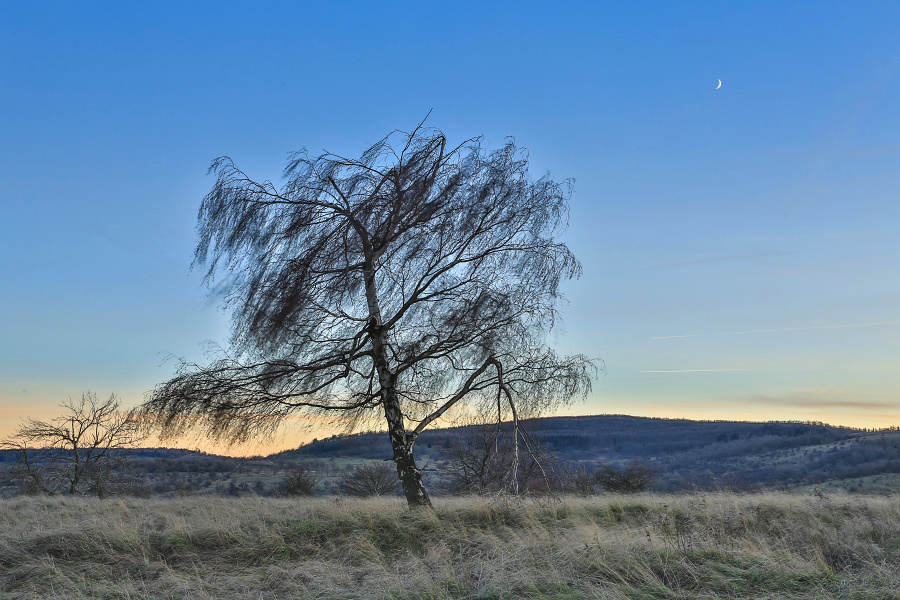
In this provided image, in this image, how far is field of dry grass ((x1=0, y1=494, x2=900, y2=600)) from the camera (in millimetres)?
6383

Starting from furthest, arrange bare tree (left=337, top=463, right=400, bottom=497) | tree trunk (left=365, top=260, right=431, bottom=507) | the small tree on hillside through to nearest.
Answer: bare tree (left=337, top=463, right=400, bottom=497), the small tree on hillside, tree trunk (left=365, top=260, right=431, bottom=507)

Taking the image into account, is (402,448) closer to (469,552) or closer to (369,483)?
(469,552)

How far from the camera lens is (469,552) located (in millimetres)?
8211

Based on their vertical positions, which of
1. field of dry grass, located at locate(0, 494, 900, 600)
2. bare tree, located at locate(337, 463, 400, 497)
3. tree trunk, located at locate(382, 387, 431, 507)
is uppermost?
tree trunk, located at locate(382, 387, 431, 507)

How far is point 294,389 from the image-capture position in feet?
35.4

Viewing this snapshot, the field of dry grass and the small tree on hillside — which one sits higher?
the field of dry grass

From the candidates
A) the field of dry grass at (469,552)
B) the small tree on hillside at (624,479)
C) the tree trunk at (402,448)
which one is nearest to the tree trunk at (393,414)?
A: the tree trunk at (402,448)

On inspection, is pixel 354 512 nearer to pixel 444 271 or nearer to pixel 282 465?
pixel 444 271

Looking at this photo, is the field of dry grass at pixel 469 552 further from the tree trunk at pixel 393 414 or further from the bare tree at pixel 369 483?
the bare tree at pixel 369 483

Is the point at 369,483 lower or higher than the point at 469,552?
lower

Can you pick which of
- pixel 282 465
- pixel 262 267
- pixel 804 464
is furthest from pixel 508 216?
pixel 804 464

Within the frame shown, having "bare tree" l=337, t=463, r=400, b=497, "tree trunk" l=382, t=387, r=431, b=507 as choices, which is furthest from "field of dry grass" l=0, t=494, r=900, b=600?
"bare tree" l=337, t=463, r=400, b=497

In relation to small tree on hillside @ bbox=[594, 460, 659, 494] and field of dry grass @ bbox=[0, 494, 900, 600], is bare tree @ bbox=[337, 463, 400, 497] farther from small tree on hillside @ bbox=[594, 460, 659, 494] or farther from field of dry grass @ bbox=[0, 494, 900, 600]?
field of dry grass @ bbox=[0, 494, 900, 600]

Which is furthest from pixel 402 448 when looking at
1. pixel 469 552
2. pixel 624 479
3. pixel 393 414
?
pixel 624 479
